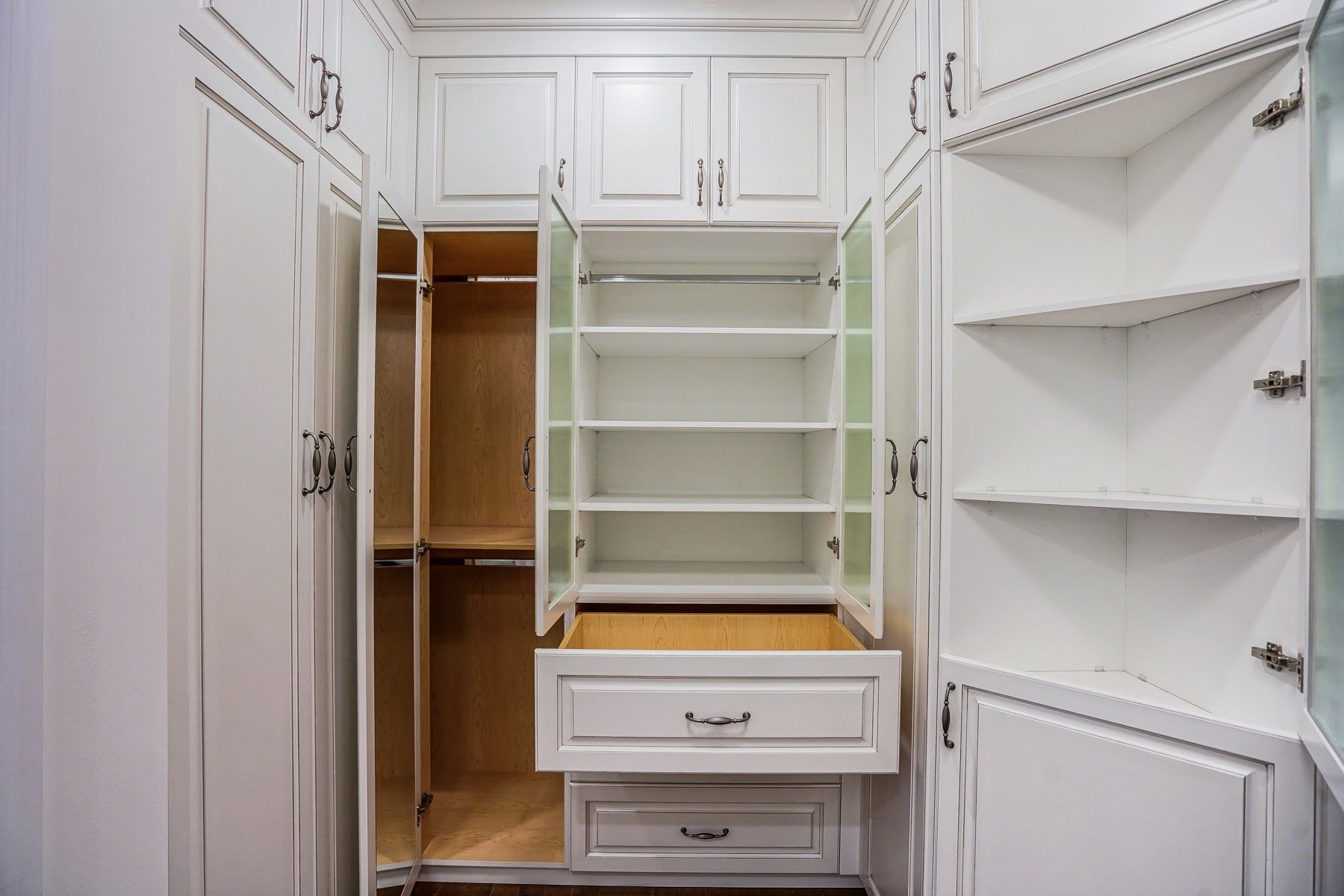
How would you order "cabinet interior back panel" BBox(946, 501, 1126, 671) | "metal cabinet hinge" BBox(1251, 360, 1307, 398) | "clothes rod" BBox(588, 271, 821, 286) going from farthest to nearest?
"clothes rod" BBox(588, 271, 821, 286), "cabinet interior back panel" BBox(946, 501, 1126, 671), "metal cabinet hinge" BBox(1251, 360, 1307, 398)

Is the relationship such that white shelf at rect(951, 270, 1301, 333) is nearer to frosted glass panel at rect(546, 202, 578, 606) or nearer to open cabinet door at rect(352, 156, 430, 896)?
frosted glass panel at rect(546, 202, 578, 606)

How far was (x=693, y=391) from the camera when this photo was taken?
231cm

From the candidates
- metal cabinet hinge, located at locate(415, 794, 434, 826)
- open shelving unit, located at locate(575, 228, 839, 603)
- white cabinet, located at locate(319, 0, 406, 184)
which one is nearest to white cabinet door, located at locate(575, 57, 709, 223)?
open shelving unit, located at locate(575, 228, 839, 603)

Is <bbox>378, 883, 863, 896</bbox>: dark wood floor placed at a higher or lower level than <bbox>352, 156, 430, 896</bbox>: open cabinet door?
lower

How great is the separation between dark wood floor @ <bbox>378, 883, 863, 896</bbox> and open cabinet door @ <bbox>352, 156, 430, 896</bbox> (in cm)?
13

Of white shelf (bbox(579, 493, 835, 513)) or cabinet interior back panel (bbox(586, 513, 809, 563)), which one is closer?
white shelf (bbox(579, 493, 835, 513))

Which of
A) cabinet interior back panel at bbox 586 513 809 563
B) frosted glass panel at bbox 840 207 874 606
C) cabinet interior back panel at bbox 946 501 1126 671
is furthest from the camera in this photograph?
cabinet interior back panel at bbox 586 513 809 563

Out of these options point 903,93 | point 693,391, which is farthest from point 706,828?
point 903,93

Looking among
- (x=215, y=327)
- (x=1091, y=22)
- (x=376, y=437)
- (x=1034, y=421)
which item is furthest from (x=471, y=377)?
(x=1091, y=22)

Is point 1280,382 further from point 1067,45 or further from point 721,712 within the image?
point 721,712

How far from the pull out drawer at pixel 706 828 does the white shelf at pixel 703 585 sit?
1.77 feet

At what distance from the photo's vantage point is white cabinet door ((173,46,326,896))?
111cm

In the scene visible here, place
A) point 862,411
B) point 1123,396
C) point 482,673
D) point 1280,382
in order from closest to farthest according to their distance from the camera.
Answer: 1. point 1280,382
2. point 1123,396
3. point 862,411
4. point 482,673

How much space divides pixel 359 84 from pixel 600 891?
7.49 feet
